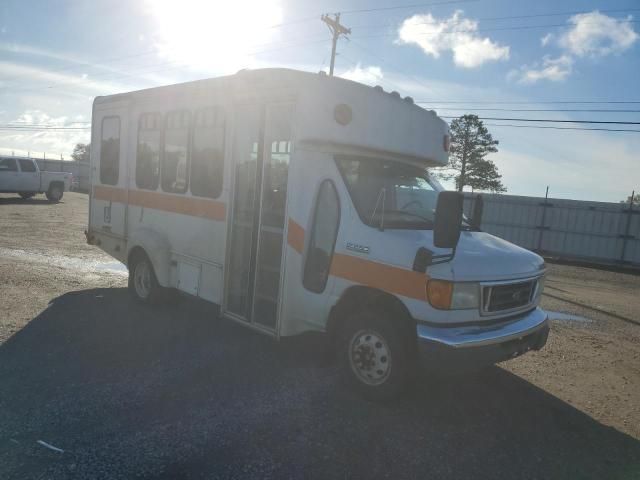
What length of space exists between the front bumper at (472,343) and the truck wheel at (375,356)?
0.24 metres

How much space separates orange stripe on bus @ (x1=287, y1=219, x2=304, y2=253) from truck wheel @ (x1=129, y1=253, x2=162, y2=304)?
281 cm

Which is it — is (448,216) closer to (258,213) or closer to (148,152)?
(258,213)

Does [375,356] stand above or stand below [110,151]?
below

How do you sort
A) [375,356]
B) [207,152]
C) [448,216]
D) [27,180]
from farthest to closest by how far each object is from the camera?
[27,180], [207,152], [375,356], [448,216]

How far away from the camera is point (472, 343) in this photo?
12.8 ft

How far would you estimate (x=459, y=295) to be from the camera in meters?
3.98

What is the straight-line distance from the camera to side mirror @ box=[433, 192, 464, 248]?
11.9 ft

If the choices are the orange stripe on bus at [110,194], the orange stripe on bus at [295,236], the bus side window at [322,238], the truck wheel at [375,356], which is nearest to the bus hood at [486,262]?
the truck wheel at [375,356]

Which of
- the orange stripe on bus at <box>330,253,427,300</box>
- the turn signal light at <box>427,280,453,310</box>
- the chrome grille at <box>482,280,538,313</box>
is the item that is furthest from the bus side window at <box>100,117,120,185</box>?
the chrome grille at <box>482,280,538,313</box>

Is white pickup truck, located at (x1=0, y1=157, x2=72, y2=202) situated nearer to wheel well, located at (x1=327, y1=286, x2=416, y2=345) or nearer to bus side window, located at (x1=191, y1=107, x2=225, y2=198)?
bus side window, located at (x1=191, y1=107, x2=225, y2=198)

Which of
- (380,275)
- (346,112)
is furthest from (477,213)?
(346,112)

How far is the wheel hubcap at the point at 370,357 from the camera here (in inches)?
169

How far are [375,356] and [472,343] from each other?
88 centimetres

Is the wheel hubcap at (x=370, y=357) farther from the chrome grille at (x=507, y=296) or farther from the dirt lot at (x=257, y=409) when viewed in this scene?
the chrome grille at (x=507, y=296)
